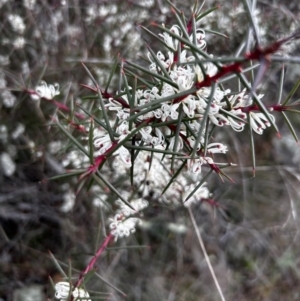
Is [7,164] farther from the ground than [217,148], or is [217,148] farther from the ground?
[217,148]

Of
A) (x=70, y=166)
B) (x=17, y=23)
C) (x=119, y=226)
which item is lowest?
(x=70, y=166)

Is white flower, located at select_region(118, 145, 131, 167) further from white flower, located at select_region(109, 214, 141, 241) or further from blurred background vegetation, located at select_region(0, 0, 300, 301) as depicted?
blurred background vegetation, located at select_region(0, 0, 300, 301)

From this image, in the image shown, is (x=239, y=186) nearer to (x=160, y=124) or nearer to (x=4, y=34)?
(x=4, y=34)

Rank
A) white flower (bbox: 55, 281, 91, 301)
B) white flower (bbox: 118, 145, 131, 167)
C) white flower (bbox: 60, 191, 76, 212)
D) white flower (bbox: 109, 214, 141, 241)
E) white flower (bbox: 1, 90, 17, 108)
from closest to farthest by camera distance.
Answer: white flower (bbox: 118, 145, 131, 167) → white flower (bbox: 55, 281, 91, 301) → white flower (bbox: 109, 214, 141, 241) → white flower (bbox: 1, 90, 17, 108) → white flower (bbox: 60, 191, 76, 212)

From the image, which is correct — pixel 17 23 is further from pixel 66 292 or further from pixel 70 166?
pixel 66 292

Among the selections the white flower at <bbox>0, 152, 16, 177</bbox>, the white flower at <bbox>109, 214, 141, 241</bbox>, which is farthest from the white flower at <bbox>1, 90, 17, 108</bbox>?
the white flower at <bbox>109, 214, 141, 241</bbox>

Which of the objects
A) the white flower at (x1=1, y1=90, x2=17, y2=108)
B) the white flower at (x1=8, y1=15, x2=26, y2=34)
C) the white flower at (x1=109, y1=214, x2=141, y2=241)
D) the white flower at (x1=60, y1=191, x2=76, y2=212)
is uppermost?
the white flower at (x1=8, y1=15, x2=26, y2=34)

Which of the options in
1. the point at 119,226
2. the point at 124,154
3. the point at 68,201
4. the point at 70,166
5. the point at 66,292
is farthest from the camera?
the point at 68,201

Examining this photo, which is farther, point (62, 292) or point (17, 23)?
point (17, 23)

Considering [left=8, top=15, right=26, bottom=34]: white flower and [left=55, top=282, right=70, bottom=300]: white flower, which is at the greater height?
[left=8, top=15, right=26, bottom=34]: white flower

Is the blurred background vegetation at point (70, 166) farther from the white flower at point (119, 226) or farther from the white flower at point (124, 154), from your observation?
the white flower at point (124, 154)

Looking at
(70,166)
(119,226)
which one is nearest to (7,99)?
(70,166)

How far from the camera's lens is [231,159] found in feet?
11.6

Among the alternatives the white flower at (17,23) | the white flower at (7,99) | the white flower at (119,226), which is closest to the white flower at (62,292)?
the white flower at (119,226)
